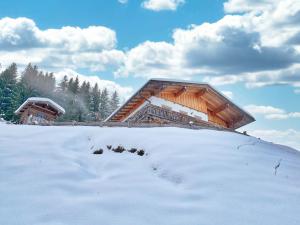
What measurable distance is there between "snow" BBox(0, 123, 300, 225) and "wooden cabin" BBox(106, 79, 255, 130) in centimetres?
1088

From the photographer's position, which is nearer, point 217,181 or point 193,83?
point 217,181

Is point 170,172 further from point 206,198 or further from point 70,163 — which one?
point 70,163

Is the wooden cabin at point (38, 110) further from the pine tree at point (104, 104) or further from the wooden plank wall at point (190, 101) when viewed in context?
the pine tree at point (104, 104)

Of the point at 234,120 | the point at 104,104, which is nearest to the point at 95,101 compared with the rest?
the point at 104,104

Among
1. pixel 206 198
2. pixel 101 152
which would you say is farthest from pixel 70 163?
pixel 206 198

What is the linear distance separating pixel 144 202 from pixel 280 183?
3.42m

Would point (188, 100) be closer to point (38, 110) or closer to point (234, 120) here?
point (234, 120)

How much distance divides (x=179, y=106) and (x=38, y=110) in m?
16.2

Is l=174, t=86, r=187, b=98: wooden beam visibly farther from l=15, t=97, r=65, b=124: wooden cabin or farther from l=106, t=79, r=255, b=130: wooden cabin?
l=15, t=97, r=65, b=124: wooden cabin

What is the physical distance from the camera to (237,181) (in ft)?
26.4

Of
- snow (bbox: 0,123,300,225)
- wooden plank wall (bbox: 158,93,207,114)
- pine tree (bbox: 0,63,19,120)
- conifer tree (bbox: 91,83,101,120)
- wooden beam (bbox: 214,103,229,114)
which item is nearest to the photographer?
snow (bbox: 0,123,300,225)

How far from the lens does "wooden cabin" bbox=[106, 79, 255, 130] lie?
23.7 meters

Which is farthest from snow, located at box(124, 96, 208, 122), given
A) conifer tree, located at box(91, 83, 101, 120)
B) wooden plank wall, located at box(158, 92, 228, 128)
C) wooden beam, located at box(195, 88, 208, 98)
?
conifer tree, located at box(91, 83, 101, 120)

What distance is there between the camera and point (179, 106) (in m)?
25.3
